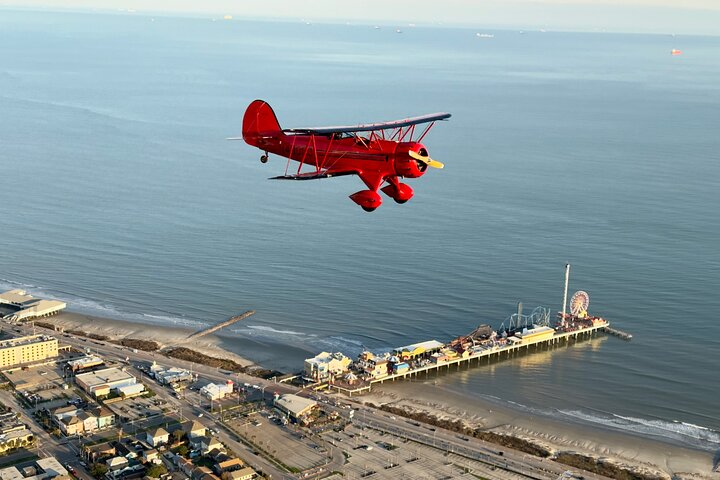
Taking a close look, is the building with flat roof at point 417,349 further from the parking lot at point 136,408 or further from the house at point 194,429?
the house at point 194,429

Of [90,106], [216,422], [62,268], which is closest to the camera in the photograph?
[216,422]

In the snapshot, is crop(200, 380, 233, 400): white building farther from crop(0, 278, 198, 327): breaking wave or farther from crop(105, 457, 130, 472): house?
crop(0, 278, 198, 327): breaking wave

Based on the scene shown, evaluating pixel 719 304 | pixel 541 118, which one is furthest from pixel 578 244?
pixel 541 118

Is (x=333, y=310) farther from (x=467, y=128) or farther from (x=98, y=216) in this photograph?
(x=467, y=128)

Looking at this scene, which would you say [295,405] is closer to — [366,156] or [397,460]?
[397,460]

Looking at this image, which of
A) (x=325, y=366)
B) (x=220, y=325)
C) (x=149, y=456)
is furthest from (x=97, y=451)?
(x=220, y=325)

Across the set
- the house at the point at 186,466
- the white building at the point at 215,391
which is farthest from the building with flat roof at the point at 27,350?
the house at the point at 186,466
